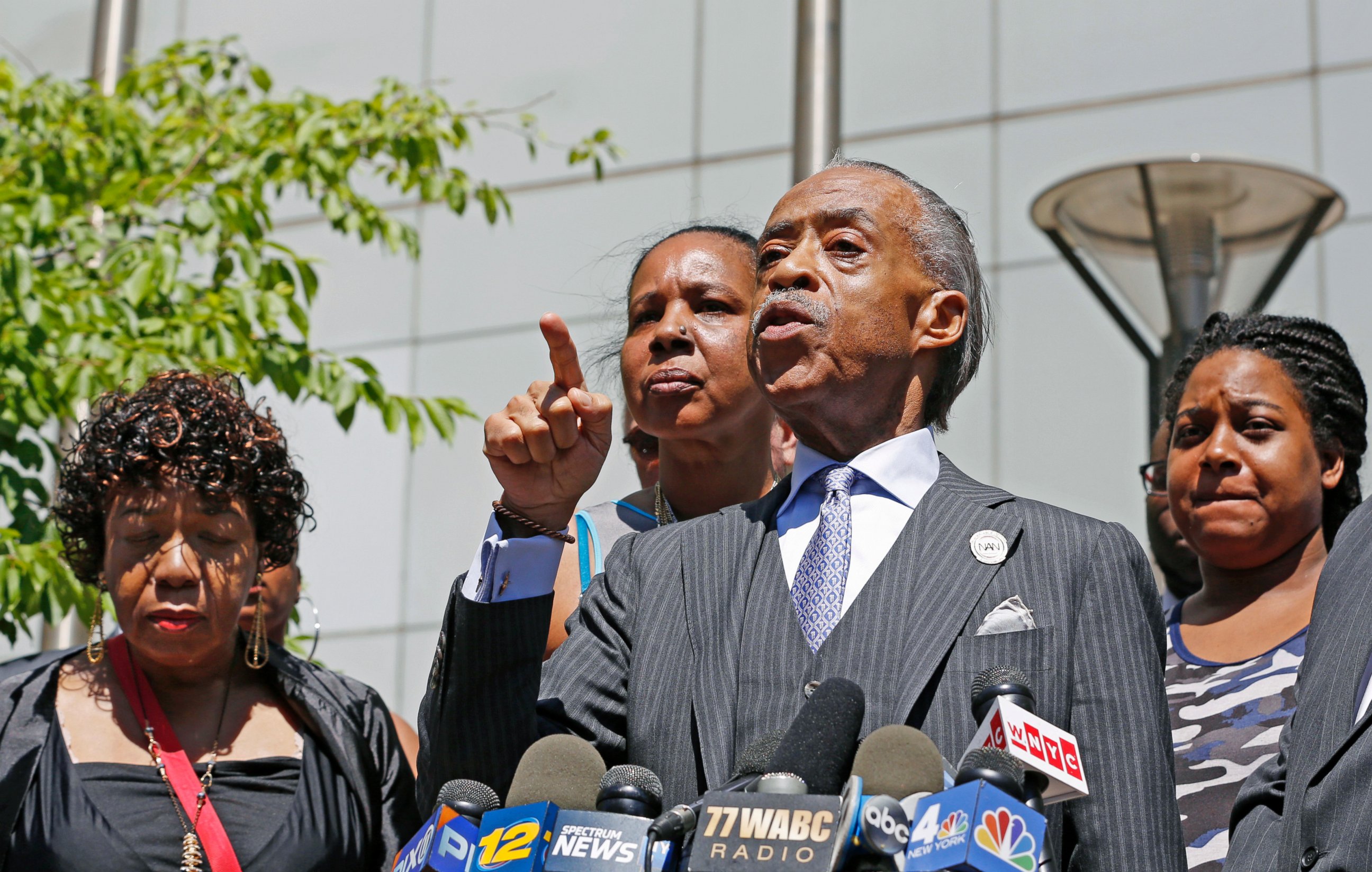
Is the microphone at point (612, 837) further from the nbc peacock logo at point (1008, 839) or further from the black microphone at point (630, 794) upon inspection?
the nbc peacock logo at point (1008, 839)

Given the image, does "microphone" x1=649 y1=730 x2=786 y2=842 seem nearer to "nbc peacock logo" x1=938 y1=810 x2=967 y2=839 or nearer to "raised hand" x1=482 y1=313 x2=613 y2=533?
"nbc peacock logo" x1=938 y1=810 x2=967 y2=839

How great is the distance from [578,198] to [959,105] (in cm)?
237

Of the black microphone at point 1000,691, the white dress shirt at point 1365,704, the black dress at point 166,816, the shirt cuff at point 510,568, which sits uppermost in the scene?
the shirt cuff at point 510,568

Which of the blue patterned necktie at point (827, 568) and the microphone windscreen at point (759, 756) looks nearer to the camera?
the microphone windscreen at point (759, 756)

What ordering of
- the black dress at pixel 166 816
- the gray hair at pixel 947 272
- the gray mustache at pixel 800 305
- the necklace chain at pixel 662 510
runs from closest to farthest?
1. the gray mustache at pixel 800 305
2. the gray hair at pixel 947 272
3. the black dress at pixel 166 816
4. the necklace chain at pixel 662 510

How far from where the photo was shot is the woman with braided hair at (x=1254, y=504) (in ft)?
11.6

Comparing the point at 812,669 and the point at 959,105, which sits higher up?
the point at 959,105

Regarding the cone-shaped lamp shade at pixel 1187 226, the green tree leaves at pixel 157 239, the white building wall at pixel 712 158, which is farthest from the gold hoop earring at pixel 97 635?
the white building wall at pixel 712 158

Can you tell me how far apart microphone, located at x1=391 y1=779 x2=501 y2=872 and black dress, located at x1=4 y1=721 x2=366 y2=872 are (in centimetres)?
148

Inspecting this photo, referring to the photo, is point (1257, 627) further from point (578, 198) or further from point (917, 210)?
point (578, 198)

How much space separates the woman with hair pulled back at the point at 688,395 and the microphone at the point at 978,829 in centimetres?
181

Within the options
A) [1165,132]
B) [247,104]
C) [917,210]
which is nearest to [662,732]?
[917,210]

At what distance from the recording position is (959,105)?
9945 mm

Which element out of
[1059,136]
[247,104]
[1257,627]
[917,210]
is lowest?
[1257,627]
